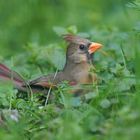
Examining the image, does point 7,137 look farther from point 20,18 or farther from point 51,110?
point 20,18

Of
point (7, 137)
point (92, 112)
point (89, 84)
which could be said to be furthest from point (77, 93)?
→ point (7, 137)

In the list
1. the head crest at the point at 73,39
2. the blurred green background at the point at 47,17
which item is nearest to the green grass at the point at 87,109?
the head crest at the point at 73,39

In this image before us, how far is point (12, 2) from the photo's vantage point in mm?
12062

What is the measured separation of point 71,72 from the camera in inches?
300

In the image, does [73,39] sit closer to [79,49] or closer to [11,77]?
[79,49]

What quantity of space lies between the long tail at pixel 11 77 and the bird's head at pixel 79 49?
50 centimetres

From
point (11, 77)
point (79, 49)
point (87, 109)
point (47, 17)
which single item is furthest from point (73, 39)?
point (47, 17)

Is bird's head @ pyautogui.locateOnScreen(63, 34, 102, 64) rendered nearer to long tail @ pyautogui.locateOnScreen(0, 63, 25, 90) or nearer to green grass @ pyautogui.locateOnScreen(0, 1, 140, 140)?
green grass @ pyautogui.locateOnScreen(0, 1, 140, 140)

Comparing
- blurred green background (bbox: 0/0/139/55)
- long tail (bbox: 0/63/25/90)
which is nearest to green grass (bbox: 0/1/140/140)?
long tail (bbox: 0/63/25/90)

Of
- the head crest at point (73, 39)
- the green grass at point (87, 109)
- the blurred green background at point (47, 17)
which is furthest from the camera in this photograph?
the blurred green background at point (47, 17)

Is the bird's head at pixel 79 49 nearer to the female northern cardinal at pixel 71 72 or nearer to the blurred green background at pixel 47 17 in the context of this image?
the female northern cardinal at pixel 71 72

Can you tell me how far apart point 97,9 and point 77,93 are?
218 inches

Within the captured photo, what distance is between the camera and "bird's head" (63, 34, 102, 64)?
777cm

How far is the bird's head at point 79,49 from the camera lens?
7.77 metres
